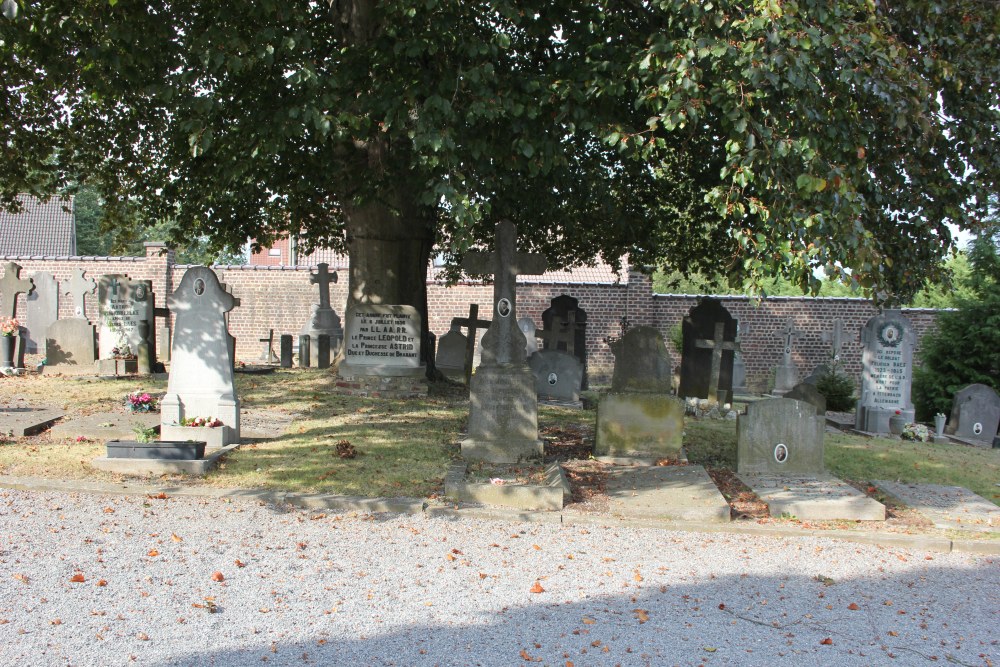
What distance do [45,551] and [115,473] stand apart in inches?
83.7

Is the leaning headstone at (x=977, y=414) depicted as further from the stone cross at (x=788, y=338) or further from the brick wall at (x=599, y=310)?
the brick wall at (x=599, y=310)

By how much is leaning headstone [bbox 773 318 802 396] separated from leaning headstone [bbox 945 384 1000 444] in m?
5.94

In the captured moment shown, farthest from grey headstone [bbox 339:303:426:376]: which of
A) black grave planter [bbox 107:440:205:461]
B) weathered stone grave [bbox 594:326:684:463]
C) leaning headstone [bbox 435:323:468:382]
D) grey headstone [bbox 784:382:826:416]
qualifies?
grey headstone [bbox 784:382:826:416]

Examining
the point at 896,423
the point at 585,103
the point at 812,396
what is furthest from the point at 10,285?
the point at 896,423

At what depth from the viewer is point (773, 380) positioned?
2256cm

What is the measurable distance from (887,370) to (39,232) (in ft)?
129

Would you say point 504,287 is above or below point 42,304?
above

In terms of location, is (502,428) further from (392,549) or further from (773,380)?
(773,380)

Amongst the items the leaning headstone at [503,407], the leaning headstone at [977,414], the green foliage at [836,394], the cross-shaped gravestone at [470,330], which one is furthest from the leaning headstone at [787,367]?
the leaning headstone at [503,407]

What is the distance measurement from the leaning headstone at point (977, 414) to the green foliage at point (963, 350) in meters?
1.03

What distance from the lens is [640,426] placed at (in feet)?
29.8

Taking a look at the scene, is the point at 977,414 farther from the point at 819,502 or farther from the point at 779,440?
the point at 819,502

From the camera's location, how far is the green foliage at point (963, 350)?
51.2 ft

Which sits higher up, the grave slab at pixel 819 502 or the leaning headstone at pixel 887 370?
the leaning headstone at pixel 887 370
